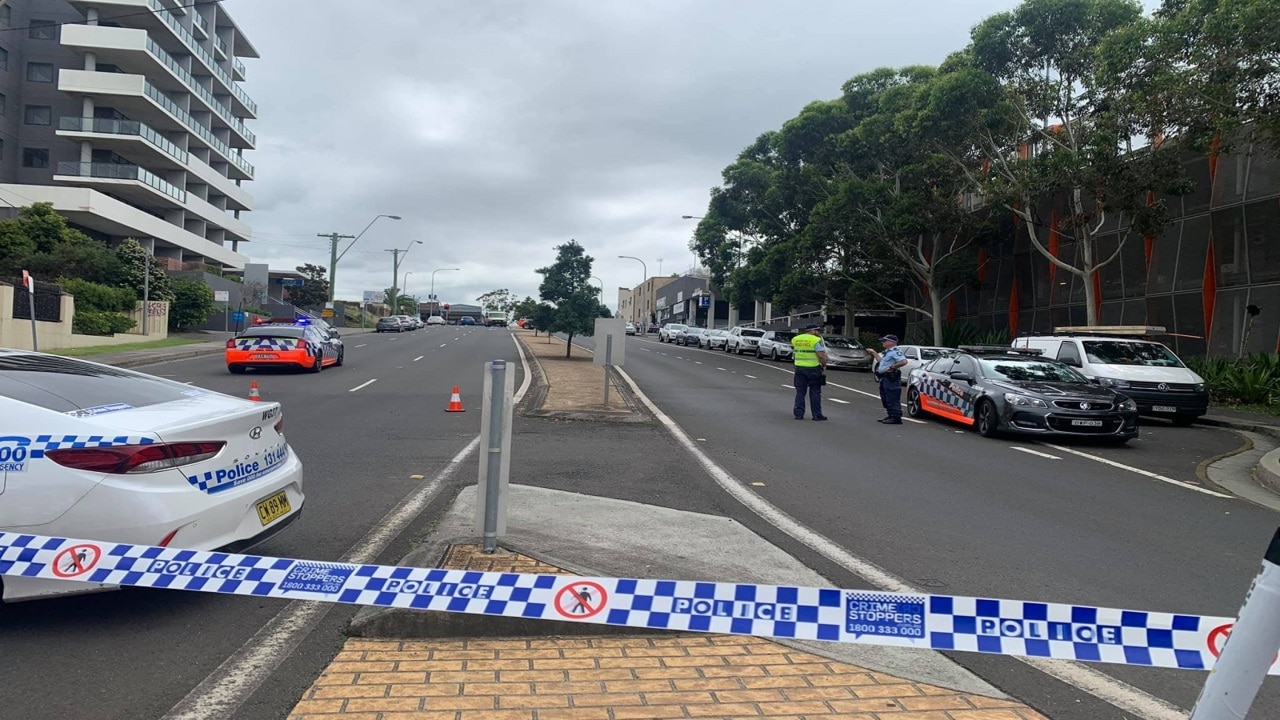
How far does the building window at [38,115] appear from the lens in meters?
47.7

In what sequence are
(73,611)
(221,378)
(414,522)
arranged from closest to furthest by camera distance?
(73,611) → (414,522) → (221,378)

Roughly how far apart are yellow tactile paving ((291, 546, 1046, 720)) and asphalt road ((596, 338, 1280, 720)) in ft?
2.30

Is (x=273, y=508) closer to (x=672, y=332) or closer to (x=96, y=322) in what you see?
(x=96, y=322)

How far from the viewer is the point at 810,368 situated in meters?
14.8

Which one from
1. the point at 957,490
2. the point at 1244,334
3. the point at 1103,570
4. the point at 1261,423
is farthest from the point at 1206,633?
the point at 1244,334

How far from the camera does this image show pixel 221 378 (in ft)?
65.8

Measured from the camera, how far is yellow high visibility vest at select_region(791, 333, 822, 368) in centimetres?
1475

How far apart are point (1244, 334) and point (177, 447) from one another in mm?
26361

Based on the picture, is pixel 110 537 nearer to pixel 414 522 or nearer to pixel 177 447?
pixel 177 447

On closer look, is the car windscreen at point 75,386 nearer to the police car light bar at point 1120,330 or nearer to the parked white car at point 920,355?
the police car light bar at point 1120,330

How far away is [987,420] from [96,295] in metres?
29.6

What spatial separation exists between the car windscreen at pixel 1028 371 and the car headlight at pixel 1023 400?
2.54ft

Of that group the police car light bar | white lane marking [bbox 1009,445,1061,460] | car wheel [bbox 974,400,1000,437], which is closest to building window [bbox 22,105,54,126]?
the police car light bar

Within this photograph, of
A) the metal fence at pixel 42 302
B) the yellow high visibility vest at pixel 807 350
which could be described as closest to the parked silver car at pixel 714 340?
the metal fence at pixel 42 302
